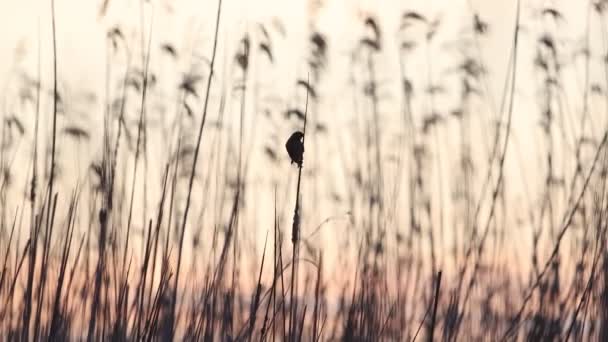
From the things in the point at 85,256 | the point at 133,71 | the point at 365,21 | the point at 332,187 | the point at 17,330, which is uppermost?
the point at 365,21

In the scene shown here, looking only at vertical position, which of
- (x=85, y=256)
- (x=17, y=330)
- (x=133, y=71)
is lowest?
(x=17, y=330)

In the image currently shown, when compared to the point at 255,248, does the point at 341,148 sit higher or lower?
higher

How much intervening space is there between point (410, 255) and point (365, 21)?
2.41 ft

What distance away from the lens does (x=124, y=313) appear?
7.04 feet

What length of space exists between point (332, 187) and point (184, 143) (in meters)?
0.50

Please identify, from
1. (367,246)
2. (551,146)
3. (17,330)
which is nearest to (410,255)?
(367,246)

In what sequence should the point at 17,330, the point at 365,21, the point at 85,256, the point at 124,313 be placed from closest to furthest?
the point at 124,313 → the point at 17,330 → the point at 85,256 → the point at 365,21

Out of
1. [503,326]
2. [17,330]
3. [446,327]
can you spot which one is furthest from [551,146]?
[17,330]

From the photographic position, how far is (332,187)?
3127 mm

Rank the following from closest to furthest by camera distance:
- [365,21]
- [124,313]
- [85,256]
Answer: [124,313] < [85,256] < [365,21]

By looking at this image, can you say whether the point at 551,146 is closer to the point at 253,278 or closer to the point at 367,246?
the point at 367,246

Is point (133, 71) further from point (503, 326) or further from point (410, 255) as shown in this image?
point (503, 326)

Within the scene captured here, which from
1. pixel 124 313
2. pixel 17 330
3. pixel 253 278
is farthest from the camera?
pixel 253 278

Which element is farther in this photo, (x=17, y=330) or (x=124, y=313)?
(x=17, y=330)
